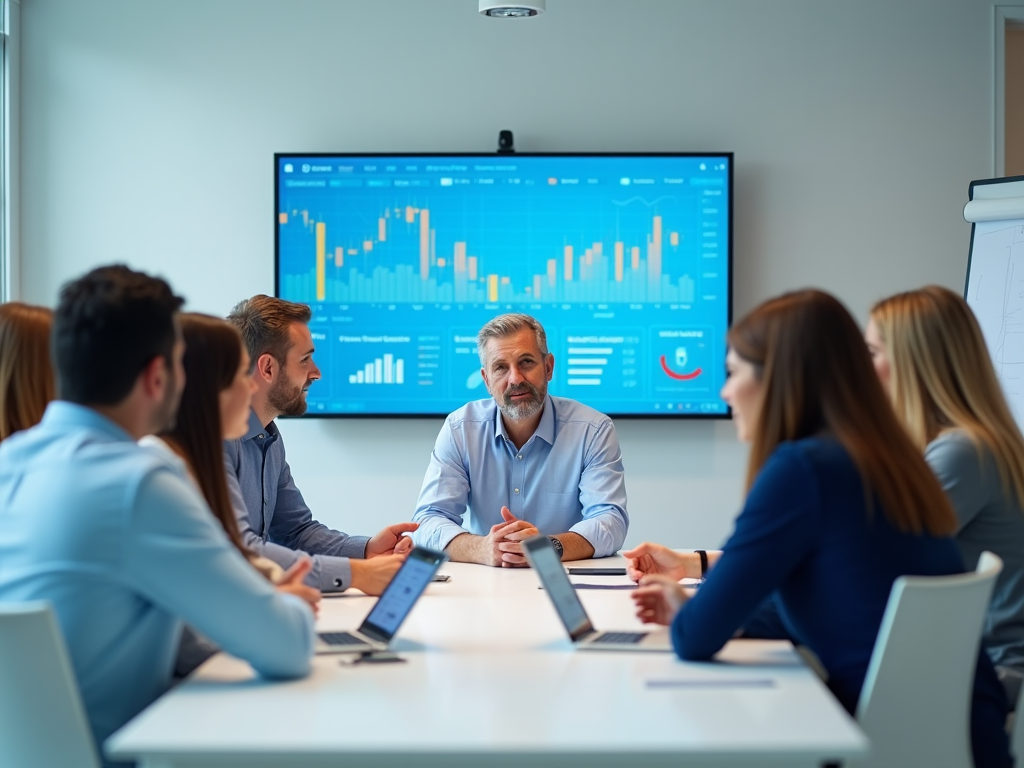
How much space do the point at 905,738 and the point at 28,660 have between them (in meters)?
1.37

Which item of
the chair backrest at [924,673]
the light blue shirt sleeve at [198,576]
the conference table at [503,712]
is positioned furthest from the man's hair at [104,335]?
the chair backrest at [924,673]

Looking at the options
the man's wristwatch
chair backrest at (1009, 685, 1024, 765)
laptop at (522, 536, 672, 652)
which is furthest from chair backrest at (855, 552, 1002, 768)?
the man's wristwatch

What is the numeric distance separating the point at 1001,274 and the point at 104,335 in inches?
135

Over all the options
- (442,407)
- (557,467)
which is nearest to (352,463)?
(442,407)

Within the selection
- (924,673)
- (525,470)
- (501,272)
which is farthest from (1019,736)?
(501,272)

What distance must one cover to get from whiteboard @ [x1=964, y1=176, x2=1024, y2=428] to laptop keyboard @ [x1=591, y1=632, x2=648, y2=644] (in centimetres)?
248

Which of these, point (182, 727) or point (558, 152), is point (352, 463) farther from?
point (182, 727)

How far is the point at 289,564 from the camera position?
2.70 meters

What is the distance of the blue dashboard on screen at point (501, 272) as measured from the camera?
486cm

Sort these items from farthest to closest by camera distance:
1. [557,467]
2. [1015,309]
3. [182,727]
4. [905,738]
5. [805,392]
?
[1015,309] < [557,467] < [805,392] < [905,738] < [182,727]

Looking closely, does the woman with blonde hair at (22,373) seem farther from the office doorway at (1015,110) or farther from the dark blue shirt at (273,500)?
the office doorway at (1015,110)

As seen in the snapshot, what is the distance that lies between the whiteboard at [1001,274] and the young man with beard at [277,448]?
2317 millimetres

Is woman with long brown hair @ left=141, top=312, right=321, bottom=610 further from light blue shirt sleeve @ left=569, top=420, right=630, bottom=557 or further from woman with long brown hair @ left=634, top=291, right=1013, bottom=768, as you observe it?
light blue shirt sleeve @ left=569, top=420, right=630, bottom=557

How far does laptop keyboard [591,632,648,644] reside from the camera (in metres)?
2.07
